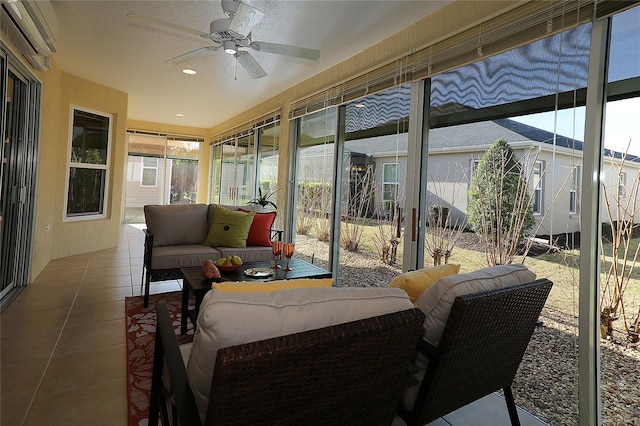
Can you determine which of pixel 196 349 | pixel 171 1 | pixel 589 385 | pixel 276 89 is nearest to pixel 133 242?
pixel 276 89

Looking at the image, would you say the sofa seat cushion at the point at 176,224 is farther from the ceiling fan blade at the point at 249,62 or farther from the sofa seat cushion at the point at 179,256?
the ceiling fan blade at the point at 249,62

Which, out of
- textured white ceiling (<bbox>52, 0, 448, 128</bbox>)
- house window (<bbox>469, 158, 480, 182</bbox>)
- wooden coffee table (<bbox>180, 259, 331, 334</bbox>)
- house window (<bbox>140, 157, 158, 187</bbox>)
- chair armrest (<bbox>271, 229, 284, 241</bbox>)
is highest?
textured white ceiling (<bbox>52, 0, 448, 128</bbox>)

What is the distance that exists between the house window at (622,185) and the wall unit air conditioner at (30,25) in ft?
11.7

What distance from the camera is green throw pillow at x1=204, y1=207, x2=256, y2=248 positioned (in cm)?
379

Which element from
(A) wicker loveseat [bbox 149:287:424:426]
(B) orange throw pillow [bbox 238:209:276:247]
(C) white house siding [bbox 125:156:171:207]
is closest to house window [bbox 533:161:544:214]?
(A) wicker loveseat [bbox 149:287:424:426]

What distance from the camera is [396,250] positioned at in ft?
9.84

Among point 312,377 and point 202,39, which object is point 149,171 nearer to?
point 202,39

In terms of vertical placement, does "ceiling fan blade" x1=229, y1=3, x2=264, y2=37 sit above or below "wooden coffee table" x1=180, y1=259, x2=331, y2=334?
above

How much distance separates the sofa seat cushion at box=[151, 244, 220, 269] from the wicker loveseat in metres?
2.30

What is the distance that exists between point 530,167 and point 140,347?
2.84 metres

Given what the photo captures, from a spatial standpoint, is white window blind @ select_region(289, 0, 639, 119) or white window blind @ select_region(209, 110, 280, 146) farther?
white window blind @ select_region(209, 110, 280, 146)

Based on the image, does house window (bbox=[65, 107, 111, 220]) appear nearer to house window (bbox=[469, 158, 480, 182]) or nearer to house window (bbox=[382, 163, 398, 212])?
house window (bbox=[382, 163, 398, 212])

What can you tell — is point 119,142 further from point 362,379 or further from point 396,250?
point 362,379

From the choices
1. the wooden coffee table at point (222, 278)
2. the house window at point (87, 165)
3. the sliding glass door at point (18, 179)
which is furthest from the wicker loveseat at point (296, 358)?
the house window at point (87, 165)
